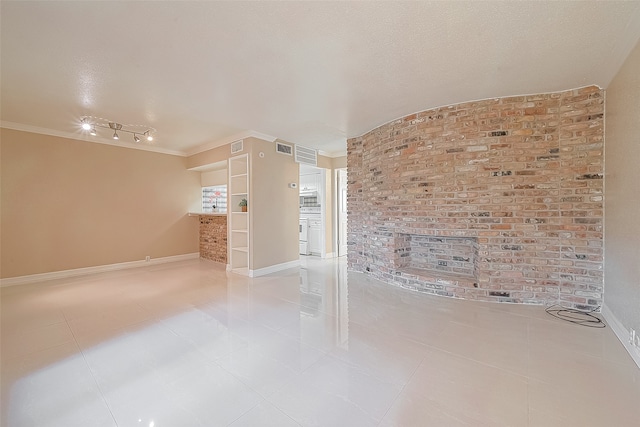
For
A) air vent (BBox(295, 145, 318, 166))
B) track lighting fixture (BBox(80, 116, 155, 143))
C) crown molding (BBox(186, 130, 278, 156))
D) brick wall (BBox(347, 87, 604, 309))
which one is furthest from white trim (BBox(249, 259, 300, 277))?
track lighting fixture (BBox(80, 116, 155, 143))

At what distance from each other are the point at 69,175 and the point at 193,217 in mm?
2307

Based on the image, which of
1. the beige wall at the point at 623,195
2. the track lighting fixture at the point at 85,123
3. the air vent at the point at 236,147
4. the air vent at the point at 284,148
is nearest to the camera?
the beige wall at the point at 623,195

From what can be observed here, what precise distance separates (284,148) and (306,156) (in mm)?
583

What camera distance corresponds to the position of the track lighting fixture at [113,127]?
12.3 ft

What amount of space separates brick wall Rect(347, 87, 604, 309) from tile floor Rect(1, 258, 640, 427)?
47 centimetres

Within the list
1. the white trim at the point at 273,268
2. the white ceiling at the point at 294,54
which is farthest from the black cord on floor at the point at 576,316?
the white trim at the point at 273,268

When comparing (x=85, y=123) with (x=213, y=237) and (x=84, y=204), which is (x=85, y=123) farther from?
(x=213, y=237)

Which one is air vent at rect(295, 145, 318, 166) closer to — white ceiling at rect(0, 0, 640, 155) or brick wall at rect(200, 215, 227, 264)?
white ceiling at rect(0, 0, 640, 155)

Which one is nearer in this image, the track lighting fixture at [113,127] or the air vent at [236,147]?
the track lighting fixture at [113,127]

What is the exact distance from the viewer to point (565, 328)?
2381 millimetres

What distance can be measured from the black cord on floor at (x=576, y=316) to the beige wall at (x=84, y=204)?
21.8 feet

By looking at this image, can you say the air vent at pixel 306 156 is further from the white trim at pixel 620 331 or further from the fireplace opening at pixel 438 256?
the white trim at pixel 620 331

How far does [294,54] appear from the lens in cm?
219

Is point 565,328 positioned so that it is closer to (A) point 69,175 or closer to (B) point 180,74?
(B) point 180,74
